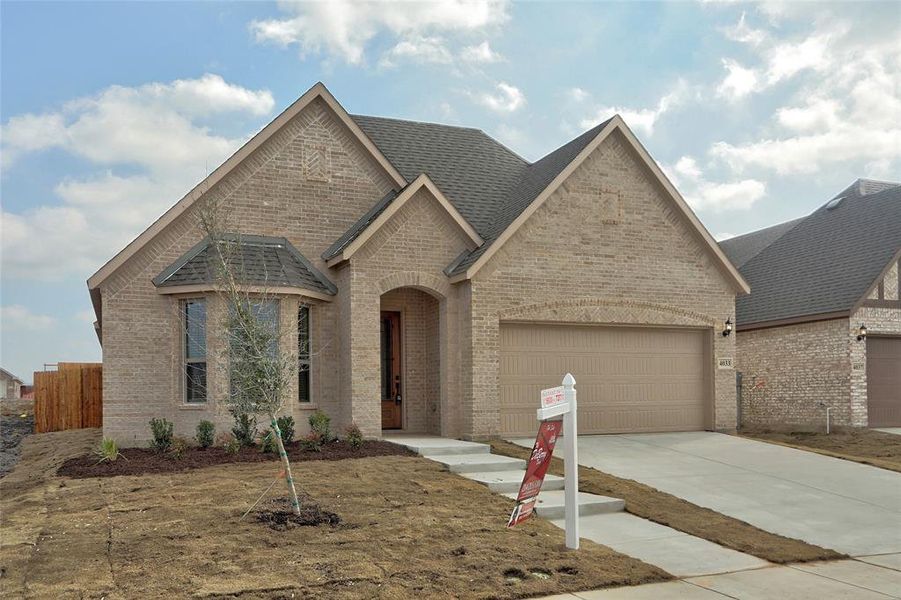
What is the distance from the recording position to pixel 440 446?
15023mm

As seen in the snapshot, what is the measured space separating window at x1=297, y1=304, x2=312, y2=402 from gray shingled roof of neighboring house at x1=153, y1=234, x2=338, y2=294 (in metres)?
0.61

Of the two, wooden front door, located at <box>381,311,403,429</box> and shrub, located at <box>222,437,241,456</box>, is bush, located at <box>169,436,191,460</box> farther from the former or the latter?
wooden front door, located at <box>381,311,403,429</box>

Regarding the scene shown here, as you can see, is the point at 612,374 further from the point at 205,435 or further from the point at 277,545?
the point at 277,545

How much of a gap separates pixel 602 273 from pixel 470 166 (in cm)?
478

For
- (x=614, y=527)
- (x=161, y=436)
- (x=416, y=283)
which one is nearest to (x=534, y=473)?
(x=614, y=527)

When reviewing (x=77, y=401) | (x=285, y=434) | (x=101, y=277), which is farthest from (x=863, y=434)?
(x=77, y=401)

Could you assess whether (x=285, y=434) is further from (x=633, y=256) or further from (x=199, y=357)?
(x=633, y=256)

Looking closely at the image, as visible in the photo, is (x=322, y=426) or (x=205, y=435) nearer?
(x=205, y=435)

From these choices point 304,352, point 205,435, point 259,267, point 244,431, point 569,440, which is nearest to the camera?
point 569,440

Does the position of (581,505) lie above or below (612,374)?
below

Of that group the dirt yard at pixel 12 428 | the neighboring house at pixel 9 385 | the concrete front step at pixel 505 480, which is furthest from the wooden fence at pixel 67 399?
the neighboring house at pixel 9 385

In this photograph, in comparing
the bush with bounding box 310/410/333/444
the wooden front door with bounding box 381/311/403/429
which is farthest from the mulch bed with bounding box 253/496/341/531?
the wooden front door with bounding box 381/311/403/429

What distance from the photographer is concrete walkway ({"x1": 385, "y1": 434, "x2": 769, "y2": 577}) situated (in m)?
9.21

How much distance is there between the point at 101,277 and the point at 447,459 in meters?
7.52
